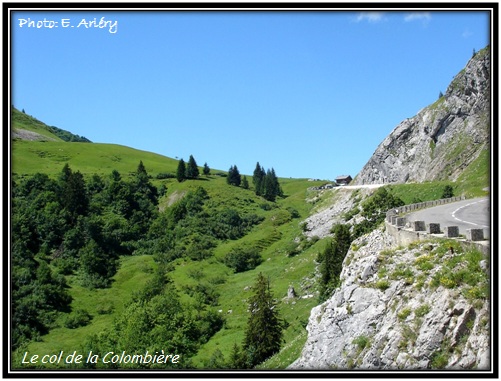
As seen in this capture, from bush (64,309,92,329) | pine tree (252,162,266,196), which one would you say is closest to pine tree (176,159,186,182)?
pine tree (252,162,266,196)

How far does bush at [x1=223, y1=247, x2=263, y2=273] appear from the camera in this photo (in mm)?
89875

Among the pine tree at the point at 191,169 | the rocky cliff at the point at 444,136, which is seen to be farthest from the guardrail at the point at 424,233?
the pine tree at the point at 191,169

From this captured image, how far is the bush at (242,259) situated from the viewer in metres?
89.9

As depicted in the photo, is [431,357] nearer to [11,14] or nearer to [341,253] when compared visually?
[11,14]

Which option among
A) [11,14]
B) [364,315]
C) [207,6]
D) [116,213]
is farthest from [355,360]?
[116,213]

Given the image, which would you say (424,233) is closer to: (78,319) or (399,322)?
(399,322)

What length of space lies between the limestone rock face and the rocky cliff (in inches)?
2764

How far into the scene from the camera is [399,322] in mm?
20375

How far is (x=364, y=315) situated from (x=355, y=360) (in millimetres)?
2532

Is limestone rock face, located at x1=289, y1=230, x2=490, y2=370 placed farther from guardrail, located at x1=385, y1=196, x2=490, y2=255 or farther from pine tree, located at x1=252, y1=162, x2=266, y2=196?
pine tree, located at x1=252, y1=162, x2=266, y2=196

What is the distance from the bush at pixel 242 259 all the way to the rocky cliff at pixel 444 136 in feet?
130

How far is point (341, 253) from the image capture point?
190 ft

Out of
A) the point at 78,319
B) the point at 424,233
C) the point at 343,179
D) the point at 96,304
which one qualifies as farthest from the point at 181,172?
the point at 424,233

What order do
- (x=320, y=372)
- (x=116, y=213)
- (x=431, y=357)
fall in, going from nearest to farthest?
(x=320, y=372) → (x=431, y=357) → (x=116, y=213)
